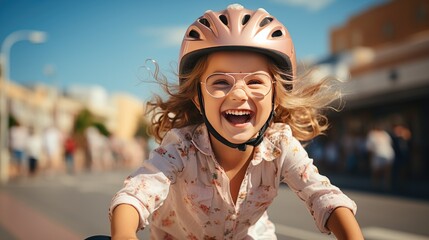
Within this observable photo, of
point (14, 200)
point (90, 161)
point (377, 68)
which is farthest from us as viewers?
point (377, 68)

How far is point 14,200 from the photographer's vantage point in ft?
31.9

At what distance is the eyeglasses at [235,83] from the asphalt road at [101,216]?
3.71m

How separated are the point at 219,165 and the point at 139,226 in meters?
0.52

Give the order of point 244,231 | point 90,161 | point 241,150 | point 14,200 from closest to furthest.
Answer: point 241,150, point 244,231, point 14,200, point 90,161

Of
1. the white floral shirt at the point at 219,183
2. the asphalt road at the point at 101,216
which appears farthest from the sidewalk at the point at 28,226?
the white floral shirt at the point at 219,183

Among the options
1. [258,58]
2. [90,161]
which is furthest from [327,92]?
[90,161]

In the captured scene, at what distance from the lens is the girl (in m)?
2.18

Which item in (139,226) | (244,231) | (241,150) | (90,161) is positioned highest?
(241,150)

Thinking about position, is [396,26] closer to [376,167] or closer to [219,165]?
[376,167]

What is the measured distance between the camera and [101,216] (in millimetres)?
7473

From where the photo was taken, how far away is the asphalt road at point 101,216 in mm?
5996

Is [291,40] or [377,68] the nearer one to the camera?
[291,40]

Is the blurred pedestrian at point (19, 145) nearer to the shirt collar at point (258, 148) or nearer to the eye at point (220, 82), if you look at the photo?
the shirt collar at point (258, 148)

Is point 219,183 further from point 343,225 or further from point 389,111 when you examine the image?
point 389,111
